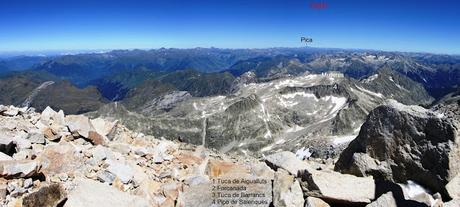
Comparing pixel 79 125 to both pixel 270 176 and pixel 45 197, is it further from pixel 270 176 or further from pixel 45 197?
pixel 270 176

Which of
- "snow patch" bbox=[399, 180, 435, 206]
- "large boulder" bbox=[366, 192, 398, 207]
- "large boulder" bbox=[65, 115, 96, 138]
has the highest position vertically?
"large boulder" bbox=[65, 115, 96, 138]

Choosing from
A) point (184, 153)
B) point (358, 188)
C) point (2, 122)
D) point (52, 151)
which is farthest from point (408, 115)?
point (2, 122)

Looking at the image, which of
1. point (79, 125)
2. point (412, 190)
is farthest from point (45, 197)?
point (412, 190)

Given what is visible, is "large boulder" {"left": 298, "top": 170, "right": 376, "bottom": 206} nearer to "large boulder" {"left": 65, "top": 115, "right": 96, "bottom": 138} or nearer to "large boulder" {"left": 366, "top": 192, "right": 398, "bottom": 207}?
"large boulder" {"left": 366, "top": 192, "right": 398, "bottom": 207}

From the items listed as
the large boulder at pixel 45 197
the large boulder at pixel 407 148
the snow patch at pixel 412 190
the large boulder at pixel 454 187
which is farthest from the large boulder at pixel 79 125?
the large boulder at pixel 454 187

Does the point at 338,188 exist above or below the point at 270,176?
above

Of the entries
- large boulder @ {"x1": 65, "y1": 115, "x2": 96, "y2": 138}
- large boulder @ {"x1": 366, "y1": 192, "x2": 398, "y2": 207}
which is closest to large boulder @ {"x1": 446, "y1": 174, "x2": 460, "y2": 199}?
large boulder @ {"x1": 366, "y1": 192, "x2": 398, "y2": 207}
